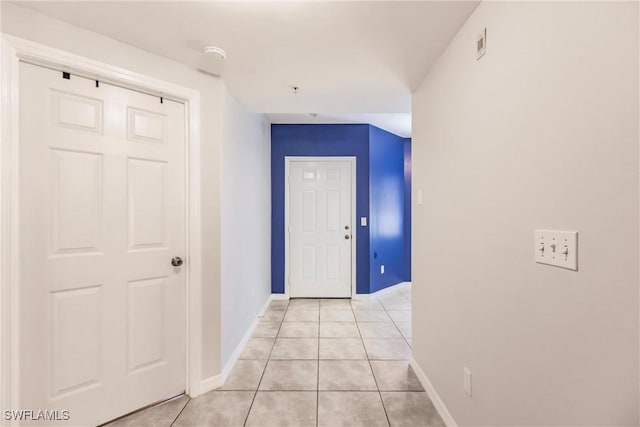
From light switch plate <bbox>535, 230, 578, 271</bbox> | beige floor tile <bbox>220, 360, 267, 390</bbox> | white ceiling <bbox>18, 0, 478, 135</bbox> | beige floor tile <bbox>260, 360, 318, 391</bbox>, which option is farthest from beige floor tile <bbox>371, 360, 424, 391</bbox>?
white ceiling <bbox>18, 0, 478, 135</bbox>

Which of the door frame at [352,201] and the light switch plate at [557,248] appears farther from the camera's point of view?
the door frame at [352,201]

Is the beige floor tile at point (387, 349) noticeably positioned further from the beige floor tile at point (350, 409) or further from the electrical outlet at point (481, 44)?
the electrical outlet at point (481, 44)

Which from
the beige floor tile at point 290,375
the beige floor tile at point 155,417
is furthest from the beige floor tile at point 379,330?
the beige floor tile at point 155,417

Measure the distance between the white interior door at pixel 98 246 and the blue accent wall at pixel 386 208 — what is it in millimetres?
2729

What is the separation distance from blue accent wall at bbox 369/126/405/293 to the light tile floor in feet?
3.77

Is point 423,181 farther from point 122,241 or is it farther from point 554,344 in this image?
point 122,241

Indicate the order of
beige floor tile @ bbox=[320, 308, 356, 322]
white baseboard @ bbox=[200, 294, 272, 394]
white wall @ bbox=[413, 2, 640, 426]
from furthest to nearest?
beige floor tile @ bbox=[320, 308, 356, 322], white baseboard @ bbox=[200, 294, 272, 394], white wall @ bbox=[413, 2, 640, 426]

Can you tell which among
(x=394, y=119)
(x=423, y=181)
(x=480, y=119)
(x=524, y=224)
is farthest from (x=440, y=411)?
(x=394, y=119)

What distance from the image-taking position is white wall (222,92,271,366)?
2092 mm

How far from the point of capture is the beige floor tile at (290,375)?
1.93 meters

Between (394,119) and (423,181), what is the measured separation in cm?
209

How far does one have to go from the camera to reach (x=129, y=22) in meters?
1.41

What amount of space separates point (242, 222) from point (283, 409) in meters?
1.49

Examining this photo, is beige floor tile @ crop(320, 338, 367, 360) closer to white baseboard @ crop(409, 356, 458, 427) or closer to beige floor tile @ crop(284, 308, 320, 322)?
white baseboard @ crop(409, 356, 458, 427)
